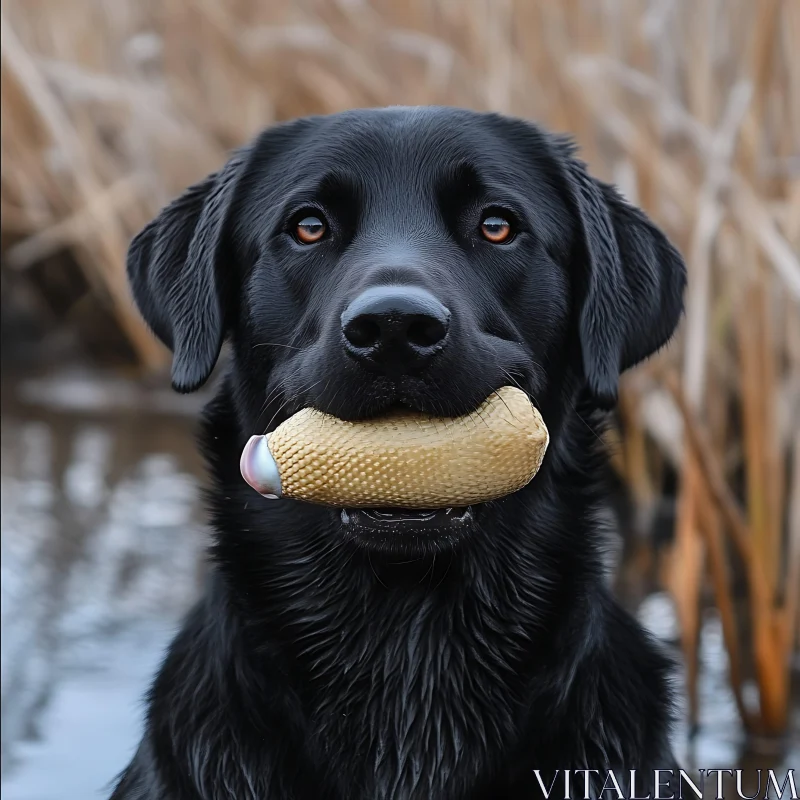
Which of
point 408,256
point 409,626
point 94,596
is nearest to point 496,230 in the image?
point 408,256

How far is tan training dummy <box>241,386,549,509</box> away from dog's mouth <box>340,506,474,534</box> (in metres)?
0.05

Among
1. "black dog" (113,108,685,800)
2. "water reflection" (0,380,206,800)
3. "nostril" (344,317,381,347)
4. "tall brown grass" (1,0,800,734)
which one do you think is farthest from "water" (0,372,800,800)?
"nostril" (344,317,381,347)

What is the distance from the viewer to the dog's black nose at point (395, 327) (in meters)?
2.23

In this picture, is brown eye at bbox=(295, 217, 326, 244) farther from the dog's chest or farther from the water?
the water

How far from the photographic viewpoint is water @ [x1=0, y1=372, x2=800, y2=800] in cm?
354

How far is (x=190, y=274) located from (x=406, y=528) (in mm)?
869

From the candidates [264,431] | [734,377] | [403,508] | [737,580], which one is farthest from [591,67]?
[403,508]

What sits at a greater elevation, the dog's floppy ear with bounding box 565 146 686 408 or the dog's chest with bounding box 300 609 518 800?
the dog's floppy ear with bounding box 565 146 686 408

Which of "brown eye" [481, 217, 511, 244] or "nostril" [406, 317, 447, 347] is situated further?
"brown eye" [481, 217, 511, 244]

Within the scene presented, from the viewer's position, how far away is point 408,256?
2.53 metres

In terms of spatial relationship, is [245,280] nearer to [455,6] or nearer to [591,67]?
[591,67]

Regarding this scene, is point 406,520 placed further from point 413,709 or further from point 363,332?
point 413,709

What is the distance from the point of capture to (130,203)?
676cm

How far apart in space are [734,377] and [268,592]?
2.80 meters
